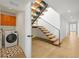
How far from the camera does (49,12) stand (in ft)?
25.7

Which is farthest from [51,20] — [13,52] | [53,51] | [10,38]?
[13,52]

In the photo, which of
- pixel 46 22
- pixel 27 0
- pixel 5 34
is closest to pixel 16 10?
pixel 27 0

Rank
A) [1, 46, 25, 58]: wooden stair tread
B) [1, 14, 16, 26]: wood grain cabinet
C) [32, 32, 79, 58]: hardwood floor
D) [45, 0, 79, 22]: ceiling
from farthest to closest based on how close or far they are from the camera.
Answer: [45, 0, 79, 22]: ceiling → [32, 32, 79, 58]: hardwood floor → [1, 14, 16, 26]: wood grain cabinet → [1, 46, 25, 58]: wooden stair tread

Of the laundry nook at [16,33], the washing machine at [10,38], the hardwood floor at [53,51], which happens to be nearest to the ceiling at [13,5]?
the laundry nook at [16,33]

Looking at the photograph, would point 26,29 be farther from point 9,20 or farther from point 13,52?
point 9,20

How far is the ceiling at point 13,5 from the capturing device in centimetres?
259

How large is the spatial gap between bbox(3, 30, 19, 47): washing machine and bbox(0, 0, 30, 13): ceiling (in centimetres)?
71

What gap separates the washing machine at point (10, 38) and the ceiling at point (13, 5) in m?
0.71

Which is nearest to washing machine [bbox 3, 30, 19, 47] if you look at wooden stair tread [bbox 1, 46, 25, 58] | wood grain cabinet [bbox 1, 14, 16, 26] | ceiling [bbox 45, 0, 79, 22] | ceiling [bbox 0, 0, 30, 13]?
wooden stair tread [bbox 1, 46, 25, 58]

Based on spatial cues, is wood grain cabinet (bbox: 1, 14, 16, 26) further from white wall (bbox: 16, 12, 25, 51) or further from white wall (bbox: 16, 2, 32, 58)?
white wall (bbox: 16, 2, 32, 58)

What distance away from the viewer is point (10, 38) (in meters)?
3.08

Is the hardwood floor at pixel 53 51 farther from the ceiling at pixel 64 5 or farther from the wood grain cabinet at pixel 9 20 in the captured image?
the ceiling at pixel 64 5

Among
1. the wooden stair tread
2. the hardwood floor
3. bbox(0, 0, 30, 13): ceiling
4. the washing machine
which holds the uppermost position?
bbox(0, 0, 30, 13): ceiling

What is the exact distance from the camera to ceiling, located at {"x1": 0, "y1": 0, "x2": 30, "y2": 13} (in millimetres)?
2590
